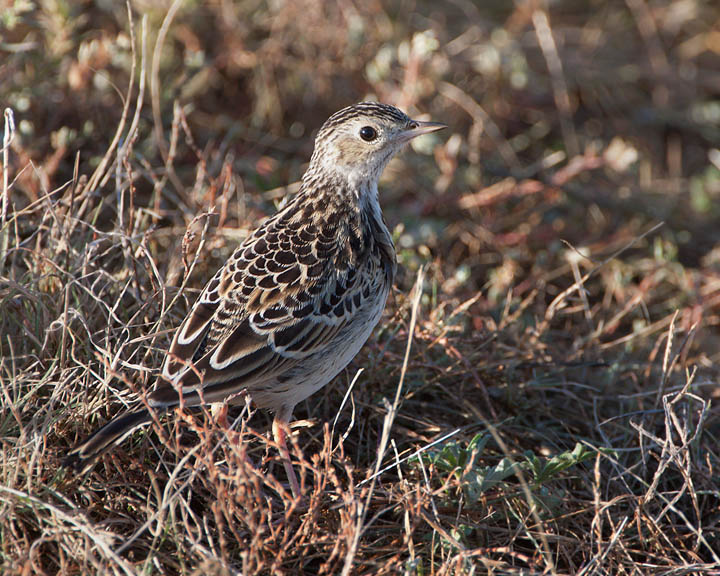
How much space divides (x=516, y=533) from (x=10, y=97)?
4.02 metres

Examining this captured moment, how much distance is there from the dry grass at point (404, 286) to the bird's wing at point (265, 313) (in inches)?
7.1

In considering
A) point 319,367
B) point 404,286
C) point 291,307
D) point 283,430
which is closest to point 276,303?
point 291,307

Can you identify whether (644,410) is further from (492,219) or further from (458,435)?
(492,219)

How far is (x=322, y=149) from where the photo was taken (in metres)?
4.77

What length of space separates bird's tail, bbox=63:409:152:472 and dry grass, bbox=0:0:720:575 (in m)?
0.10

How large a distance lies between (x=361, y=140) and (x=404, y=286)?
1141 mm

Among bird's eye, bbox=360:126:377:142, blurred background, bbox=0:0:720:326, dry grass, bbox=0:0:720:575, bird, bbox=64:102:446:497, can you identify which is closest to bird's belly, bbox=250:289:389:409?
bird, bbox=64:102:446:497

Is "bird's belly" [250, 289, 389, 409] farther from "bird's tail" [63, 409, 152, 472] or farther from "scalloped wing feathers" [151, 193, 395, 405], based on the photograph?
"bird's tail" [63, 409, 152, 472]

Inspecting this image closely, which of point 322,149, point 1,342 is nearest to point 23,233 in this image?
point 1,342

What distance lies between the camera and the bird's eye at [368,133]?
468 centimetres

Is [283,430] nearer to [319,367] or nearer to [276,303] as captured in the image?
[319,367]

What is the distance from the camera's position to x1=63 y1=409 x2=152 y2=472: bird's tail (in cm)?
340

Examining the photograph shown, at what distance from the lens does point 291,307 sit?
4.00 meters

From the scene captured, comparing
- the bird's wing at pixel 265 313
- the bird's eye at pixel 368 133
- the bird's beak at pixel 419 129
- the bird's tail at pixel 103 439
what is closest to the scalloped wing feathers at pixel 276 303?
the bird's wing at pixel 265 313
